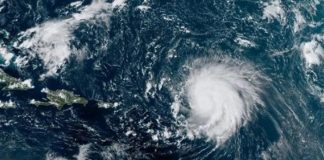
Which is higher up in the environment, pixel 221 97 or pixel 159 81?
pixel 159 81

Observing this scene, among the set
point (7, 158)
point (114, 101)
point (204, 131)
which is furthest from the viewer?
point (204, 131)

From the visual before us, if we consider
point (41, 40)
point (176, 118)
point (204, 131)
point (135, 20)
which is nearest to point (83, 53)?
point (41, 40)

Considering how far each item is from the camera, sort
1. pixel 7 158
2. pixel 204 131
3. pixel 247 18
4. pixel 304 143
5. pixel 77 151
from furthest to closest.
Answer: pixel 247 18, pixel 304 143, pixel 204 131, pixel 77 151, pixel 7 158

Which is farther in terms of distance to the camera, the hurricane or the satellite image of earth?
the hurricane

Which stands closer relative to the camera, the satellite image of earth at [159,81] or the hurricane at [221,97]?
the satellite image of earth at [159,81]

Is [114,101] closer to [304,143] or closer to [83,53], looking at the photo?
[83,53]

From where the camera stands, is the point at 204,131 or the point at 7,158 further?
the point at 204,131

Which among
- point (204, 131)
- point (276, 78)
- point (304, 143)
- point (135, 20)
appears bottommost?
point (304, 143)

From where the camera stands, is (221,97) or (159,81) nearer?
(159,81)
